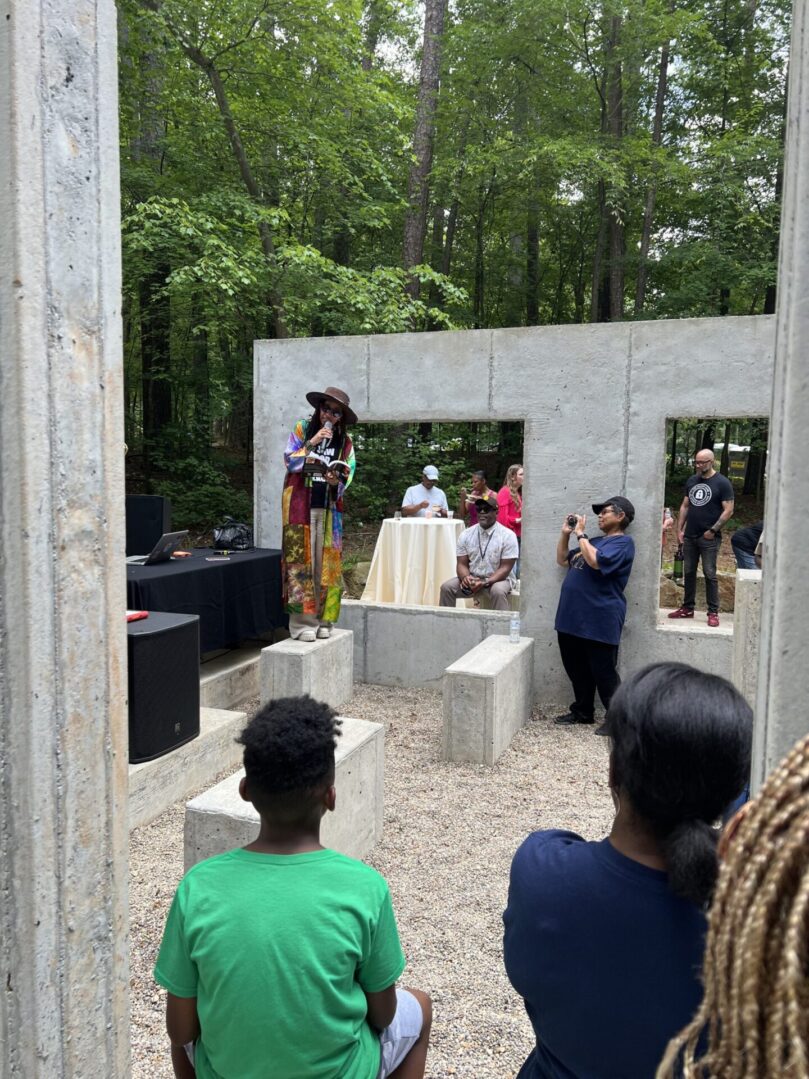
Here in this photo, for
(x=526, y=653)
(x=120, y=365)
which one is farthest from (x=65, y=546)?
(x=526, y=653)

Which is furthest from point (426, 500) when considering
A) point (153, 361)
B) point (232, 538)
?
point (153, 361)

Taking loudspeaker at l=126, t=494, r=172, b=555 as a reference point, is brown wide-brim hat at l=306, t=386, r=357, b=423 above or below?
above

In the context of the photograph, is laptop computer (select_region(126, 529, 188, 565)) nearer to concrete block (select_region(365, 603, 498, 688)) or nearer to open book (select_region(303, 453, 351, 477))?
open book (select_region(303, 453, 351, 477))

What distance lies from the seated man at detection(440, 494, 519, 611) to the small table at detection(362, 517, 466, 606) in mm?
816

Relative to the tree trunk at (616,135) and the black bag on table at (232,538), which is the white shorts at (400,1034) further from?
the tree trunk at (616,135)

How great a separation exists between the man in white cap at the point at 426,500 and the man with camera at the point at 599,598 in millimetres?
3591

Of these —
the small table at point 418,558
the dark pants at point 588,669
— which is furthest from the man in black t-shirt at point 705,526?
the dark pants at point 588,669

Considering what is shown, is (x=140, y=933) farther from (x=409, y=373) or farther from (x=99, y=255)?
(x=409, y=373)

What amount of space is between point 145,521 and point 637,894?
24.2 feet

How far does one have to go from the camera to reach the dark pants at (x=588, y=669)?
240 inches

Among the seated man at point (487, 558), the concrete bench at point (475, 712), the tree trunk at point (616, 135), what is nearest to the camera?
the concrete bench at point (475, 712)

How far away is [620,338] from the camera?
646cm

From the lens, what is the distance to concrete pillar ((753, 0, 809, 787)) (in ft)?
3.51

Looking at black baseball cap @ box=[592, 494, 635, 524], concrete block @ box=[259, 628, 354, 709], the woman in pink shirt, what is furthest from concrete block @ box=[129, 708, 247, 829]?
the woman in pink shirt
